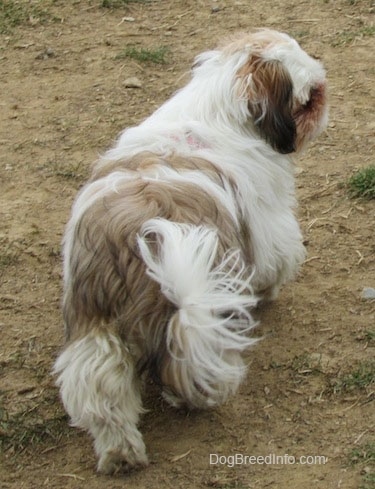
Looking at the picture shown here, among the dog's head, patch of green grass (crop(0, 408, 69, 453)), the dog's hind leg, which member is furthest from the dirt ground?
the dog's head

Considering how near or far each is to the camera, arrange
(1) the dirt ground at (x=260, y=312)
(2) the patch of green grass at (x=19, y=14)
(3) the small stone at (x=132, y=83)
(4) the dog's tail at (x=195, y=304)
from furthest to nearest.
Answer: (2) the patch of green grass at (x=19, y=14) < (3) the small stone at (x=132, y=83) < (1) the dirt ground at (x=260, y=312) < (4) the dog's tail at (x=195, y=304)

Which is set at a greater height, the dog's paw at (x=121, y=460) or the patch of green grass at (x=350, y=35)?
the patch of green grass at (x=350, y=35)

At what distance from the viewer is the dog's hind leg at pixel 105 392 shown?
3.17m

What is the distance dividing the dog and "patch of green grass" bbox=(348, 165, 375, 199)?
105 centimetres

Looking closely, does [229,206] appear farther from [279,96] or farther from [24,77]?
[24,77]

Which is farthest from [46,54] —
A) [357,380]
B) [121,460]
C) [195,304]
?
[195,304]

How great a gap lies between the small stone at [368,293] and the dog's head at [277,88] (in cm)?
80

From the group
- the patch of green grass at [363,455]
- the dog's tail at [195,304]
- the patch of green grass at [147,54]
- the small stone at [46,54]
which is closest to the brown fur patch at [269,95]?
the dog's tail at [195,304]

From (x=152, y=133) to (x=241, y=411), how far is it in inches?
43.9

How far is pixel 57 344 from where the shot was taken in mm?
4082

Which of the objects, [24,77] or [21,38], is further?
[21,38]

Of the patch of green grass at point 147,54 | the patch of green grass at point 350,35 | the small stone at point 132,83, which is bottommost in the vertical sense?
the small stone at point 132,83

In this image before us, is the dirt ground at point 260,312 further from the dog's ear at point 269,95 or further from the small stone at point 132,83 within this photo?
the dog's ear at point 269,95

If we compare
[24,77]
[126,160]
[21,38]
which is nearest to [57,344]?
[126,160]
